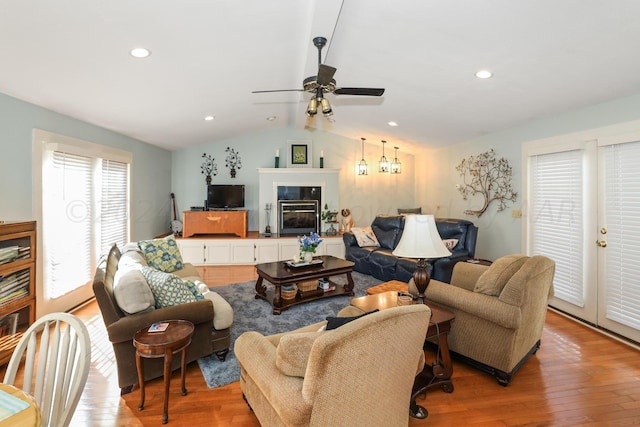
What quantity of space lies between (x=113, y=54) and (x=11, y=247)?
179 cm

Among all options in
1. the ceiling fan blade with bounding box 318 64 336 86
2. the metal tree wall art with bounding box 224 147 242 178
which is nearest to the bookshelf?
the ceiling fan blade with bounding box 318 64 336 86

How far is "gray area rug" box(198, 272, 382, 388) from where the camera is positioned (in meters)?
2.56

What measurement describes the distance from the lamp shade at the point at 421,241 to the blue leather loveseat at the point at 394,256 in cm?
206

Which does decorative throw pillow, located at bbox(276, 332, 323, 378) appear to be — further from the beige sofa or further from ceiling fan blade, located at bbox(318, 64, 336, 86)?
ceiling fan blade, located at bbox(318, 64, 336, 86)

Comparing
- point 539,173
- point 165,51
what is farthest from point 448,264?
point 165,51

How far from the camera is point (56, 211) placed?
356 centimetres

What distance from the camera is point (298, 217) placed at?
270 inches

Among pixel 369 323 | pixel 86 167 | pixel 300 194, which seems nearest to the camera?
pixel 369 323

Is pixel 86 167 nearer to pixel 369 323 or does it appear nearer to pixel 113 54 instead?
pixel 113 54

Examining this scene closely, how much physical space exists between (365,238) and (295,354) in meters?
4.43

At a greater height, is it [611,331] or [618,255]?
[618,255]

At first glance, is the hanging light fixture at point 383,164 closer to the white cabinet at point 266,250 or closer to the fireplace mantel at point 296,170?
the fireplace mantel at point 296,170

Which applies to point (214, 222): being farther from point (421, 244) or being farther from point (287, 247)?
point (421, 244)

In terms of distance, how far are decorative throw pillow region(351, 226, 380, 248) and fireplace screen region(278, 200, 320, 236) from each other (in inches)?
47.5
